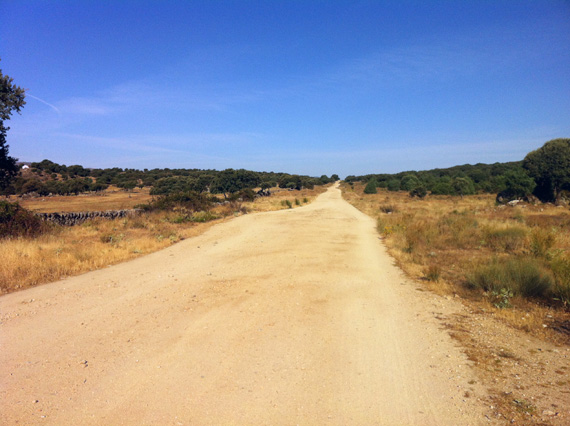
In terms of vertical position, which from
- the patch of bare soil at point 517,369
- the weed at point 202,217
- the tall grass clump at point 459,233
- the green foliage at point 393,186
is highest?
the green foliage at point 393,186

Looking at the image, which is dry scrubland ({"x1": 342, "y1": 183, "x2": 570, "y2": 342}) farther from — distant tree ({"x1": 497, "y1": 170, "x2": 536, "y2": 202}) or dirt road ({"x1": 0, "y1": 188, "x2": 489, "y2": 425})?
distant tree ({"x1": 497, "y1": 170, "x2": 536, "y2": 202})

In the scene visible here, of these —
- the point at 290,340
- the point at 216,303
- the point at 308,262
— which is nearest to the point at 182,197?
the point at 308,262

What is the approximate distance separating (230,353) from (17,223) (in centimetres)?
1168

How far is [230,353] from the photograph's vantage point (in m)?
4.37

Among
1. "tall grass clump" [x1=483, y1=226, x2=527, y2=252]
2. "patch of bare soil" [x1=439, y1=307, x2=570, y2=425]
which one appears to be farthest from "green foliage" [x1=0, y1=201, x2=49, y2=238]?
"tall grass clump" [x1=483, y1=226, x2=527, y2=252]

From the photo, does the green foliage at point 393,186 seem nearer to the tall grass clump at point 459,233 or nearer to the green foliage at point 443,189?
the green foliage at point 443,189

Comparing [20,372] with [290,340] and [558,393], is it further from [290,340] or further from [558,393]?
[558,393]

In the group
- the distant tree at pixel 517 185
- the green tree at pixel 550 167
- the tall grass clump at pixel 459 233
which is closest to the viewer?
the tall grass clump at pixel 459 233

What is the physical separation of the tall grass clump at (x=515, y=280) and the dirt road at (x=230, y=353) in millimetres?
1383

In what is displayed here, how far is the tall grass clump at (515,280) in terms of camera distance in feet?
21.4

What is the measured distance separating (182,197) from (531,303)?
20218mm

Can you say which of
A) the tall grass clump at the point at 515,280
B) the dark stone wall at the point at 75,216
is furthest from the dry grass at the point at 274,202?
the tall grass clump at the point at 515,280

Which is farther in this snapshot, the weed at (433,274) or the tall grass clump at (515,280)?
the weed at (433,274)

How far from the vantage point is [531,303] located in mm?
6234
